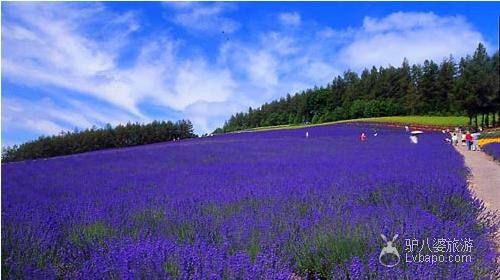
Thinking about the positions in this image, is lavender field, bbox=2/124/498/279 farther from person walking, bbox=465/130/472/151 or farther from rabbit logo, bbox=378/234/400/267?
person walking, bbox=465/130/472/151

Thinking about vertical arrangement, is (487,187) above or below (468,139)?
below

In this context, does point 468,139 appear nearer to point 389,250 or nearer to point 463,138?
point 463,138

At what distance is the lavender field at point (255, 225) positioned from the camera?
2293 millimetres

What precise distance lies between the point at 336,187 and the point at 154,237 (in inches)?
62.9

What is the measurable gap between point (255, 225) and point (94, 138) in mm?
6425

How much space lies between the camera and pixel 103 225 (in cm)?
308

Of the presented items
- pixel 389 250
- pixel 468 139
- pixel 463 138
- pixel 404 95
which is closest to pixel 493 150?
pixel 463 138

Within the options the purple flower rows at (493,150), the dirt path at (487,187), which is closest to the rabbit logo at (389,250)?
the dirt path at (487,187)

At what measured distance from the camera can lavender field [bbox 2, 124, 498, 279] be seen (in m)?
2.29

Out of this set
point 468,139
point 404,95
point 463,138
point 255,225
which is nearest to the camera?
point 255,225

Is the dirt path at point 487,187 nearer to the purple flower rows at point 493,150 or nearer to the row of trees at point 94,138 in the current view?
the purple flower rows at point 493,150

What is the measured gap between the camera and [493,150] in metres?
5.05

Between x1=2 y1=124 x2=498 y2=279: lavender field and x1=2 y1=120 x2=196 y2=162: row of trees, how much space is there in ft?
2.30

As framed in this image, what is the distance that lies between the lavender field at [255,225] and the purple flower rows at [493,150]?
1.68 ft
